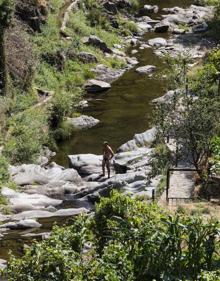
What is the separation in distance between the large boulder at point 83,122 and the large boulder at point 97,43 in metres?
13.4

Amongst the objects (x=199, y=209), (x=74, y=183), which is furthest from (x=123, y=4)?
(x=199, y=209)

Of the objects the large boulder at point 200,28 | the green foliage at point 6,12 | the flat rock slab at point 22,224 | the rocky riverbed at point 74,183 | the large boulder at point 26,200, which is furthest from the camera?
the large boulder at point 200,28

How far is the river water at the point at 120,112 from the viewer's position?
35.9m

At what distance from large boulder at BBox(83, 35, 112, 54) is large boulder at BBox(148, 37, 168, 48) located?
566cm

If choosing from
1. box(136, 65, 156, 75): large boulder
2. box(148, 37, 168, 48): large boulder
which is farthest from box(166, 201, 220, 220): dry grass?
box(148, 37, 168, 48): large boulder

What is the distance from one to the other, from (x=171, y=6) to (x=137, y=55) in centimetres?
1882

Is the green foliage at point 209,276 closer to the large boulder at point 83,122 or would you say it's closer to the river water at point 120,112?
the river water at point 120,112

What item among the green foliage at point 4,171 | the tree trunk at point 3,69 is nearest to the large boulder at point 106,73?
the tree trunk at point 3,69

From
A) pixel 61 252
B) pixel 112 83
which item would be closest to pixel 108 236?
pixel 61 252

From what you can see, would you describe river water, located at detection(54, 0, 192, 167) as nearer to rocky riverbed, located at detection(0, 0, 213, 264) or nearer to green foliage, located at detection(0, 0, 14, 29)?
rocky riverbed, located at detection(0, 0, 213, 264)

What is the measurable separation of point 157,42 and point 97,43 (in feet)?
24.0

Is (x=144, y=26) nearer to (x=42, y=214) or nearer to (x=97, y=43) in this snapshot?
(x=97, y=43)

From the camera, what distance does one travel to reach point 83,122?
3862cm

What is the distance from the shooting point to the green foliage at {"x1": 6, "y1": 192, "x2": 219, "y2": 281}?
36.7 ft
